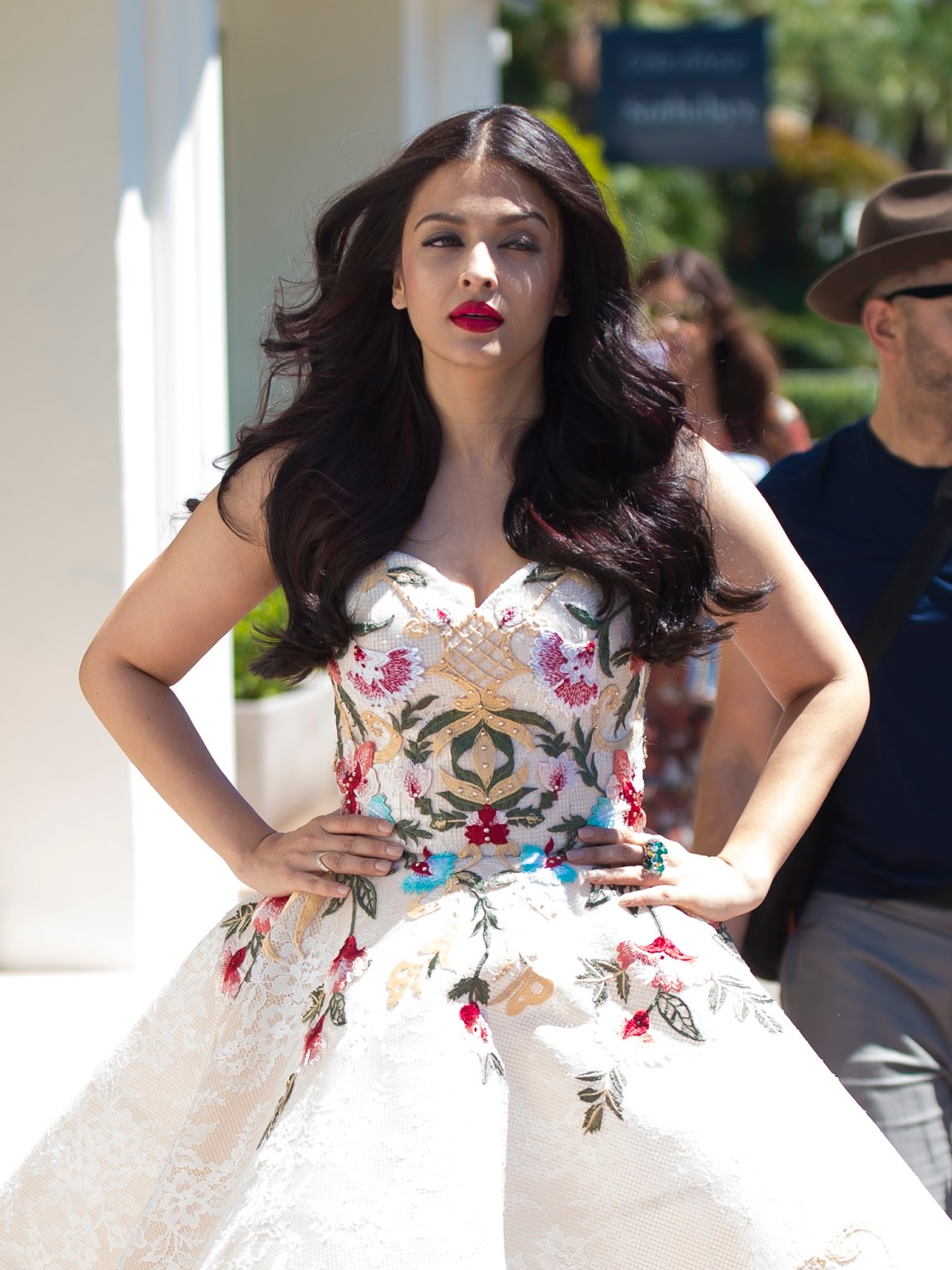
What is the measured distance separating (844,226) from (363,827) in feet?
105

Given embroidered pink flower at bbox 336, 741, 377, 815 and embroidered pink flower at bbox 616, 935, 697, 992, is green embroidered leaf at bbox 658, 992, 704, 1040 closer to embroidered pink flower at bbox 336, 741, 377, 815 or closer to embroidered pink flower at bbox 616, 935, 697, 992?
embroidered pink flower at bbox 616, 935, 697, 992

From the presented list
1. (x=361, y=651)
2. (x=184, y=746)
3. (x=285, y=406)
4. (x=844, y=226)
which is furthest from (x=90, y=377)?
(x=844, y=226)

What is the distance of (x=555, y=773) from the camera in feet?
7.02

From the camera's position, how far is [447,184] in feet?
7.47

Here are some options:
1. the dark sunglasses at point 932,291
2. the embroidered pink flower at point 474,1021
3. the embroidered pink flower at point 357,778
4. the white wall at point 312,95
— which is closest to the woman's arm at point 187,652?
the embroidered pink flower at point 357,778

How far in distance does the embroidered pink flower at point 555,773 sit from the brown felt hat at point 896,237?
1228 millimetres

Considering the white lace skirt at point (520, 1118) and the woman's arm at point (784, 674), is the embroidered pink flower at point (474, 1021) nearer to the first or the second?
the white lace skirt at point (520, 1118)

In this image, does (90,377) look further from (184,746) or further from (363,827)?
(363,827)

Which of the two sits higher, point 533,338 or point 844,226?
point 844,226

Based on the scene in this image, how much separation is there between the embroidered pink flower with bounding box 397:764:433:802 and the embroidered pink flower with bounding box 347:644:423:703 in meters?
0.10

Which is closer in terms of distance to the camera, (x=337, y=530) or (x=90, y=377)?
(x=337, y=530)

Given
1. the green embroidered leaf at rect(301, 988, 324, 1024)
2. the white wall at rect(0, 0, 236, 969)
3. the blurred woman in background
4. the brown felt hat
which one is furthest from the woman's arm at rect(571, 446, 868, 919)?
the blurred woman in background

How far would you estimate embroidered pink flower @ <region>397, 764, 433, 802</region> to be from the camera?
215 centimetres

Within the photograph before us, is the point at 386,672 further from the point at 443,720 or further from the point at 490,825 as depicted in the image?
the point at 490,825
